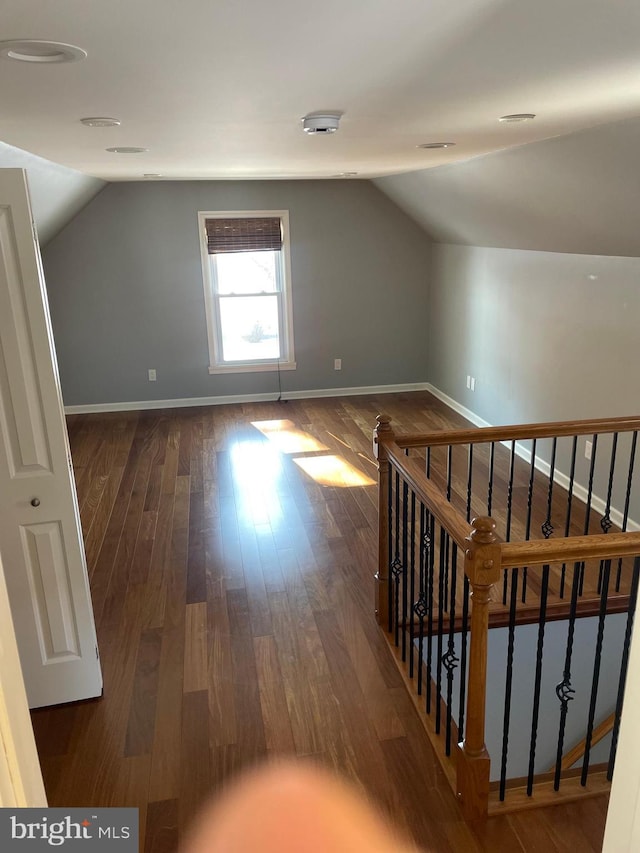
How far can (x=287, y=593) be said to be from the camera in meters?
3.33

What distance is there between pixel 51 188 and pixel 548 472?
13.6ft

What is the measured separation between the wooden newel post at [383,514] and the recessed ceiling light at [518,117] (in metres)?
1.24

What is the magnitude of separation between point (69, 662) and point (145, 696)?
337 mm

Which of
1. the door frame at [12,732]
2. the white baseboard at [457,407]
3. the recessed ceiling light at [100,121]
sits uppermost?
the recessed ceiling light at [100,121]

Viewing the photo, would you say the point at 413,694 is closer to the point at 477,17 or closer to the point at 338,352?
the point at 477,17

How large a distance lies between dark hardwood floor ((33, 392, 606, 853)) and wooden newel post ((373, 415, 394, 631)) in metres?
0.12

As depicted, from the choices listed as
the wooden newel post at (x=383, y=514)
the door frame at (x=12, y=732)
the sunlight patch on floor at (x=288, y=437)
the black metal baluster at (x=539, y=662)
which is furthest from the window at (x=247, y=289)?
the door frame at (x=12, y=732)

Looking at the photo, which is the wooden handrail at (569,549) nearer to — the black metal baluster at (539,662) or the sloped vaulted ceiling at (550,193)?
the black metal baluster at (539,662)

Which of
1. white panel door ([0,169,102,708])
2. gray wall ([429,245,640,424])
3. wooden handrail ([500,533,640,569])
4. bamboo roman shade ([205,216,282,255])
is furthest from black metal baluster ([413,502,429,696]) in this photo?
bamboo roman shade ([205,216,282,255])

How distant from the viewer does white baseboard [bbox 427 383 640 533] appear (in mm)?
4144

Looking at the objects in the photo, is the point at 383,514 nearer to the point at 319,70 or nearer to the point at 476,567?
the point at 476,567

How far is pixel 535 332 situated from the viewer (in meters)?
4.98

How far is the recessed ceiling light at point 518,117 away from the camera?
236cm

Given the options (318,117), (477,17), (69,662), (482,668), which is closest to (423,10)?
(477,17)
